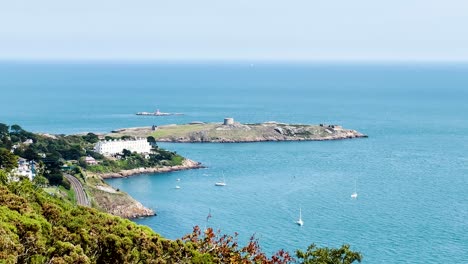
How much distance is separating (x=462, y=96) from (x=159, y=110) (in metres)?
77.0

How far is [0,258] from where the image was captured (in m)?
16.2

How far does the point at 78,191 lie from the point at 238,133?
146 ft

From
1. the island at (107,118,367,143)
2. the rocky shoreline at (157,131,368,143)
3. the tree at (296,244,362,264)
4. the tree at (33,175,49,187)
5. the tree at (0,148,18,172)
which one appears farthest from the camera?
the island at (107,118,367,143)

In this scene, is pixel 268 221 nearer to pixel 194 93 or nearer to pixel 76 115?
pixel 76 115

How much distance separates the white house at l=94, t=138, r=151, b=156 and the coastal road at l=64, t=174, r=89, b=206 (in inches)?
607

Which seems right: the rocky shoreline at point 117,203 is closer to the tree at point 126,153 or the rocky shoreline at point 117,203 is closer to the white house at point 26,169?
the white house at point 26,169

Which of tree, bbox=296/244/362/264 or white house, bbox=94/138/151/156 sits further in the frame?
white house, bbox=94/138/151/156

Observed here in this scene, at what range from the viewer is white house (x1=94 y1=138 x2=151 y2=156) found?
77250mm

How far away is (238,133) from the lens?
9825 cm

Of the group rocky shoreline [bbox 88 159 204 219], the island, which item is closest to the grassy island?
the island

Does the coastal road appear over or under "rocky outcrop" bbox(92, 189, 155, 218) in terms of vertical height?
over

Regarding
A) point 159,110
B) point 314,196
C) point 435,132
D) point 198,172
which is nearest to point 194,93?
point 159,110

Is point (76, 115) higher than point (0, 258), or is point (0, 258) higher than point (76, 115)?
point (0, 258)

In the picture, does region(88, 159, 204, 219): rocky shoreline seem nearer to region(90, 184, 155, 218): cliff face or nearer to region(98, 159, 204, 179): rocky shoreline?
region(90, 184, 155, 218): cliff face
